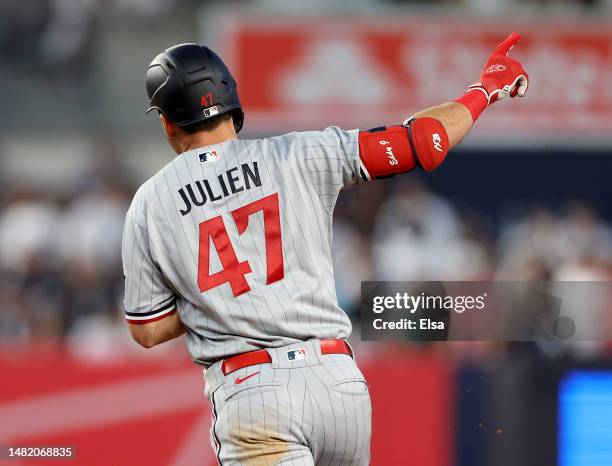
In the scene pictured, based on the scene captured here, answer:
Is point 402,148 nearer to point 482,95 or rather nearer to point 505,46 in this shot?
point 482,95

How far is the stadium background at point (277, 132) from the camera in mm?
6359

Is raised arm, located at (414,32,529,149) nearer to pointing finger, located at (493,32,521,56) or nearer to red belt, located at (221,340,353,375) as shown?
pointing finger, located at (493,32,521,56)

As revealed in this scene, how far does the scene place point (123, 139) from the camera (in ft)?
39.6

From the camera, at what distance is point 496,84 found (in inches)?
139

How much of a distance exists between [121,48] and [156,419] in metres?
6.91

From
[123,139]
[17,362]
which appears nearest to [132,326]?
[17,362]

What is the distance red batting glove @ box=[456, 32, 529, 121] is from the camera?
137 inches

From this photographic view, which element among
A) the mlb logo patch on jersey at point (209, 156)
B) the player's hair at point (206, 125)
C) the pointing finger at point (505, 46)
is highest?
the pointing finger at point (505, 46)

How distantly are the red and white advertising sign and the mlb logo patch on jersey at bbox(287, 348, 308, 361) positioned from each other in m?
8.00

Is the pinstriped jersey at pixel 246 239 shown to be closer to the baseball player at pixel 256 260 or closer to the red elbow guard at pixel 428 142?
the baseball player at pixel 256 260

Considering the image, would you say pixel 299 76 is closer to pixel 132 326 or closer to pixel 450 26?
pixel 450 26

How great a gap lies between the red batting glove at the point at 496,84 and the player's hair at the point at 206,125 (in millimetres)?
734

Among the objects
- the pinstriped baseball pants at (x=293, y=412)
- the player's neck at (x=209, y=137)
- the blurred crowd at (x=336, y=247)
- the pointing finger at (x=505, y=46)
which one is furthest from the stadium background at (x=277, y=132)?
the player's neck at (x=209, y=137)


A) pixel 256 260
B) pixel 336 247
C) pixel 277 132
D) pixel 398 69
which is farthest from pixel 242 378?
pixel 398 69
